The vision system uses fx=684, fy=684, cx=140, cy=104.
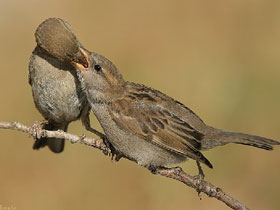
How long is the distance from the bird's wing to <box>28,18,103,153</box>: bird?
0.76 m

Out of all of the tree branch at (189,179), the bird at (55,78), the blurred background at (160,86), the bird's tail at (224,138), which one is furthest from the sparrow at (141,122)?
the blurred background at (160,86)

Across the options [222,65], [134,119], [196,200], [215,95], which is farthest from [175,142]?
[222,65]

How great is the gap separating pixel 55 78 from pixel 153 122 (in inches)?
54.6

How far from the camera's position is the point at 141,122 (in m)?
6.06

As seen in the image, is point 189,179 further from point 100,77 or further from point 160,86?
point 160,86

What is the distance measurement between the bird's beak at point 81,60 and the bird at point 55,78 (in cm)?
22

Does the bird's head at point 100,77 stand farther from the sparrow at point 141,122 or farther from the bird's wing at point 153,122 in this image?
the bird's wing at point 153,122

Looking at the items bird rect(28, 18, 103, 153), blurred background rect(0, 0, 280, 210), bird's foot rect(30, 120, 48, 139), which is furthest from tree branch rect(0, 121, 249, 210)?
blurred background rect(0, 0, 280, 210)

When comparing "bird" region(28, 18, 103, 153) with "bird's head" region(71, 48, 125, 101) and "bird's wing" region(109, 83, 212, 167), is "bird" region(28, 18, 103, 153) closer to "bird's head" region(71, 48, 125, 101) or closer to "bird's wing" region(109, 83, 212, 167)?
"bird's head" region(71, 48, 125, 101)

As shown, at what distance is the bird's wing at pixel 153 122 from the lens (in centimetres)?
597

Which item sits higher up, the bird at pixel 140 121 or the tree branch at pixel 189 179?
the bird at pixel 140 121

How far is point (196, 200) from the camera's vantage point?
8.75 meters

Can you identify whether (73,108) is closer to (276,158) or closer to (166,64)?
(276,158)

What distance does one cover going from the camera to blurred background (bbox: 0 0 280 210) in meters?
8.82
